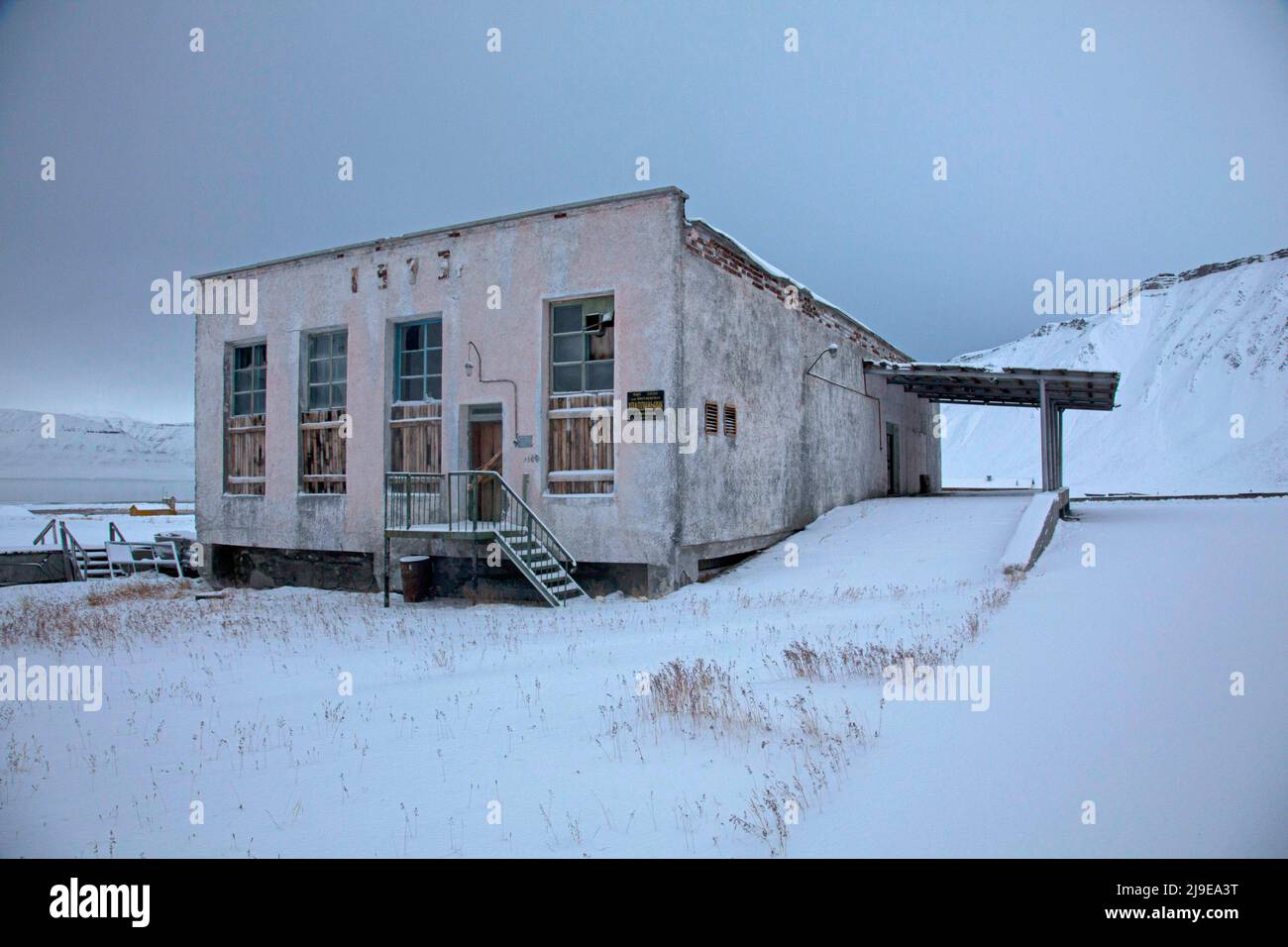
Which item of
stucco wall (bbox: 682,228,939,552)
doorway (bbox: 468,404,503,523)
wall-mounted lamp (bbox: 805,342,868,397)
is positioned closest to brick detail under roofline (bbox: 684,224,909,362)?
stucco wall (bbox: 682,228,939,552)

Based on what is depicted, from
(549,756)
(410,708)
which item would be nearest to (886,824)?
(549,756)

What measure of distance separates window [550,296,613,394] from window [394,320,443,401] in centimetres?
267

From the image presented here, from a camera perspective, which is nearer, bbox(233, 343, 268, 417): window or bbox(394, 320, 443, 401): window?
bbox(394, 320, 443, 401): window

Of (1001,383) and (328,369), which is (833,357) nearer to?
(1001,383)

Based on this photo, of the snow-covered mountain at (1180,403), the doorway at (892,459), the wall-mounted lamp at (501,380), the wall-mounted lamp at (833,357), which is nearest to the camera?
the wall-mounted lamp at (501,380)

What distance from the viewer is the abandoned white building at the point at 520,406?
1224 centimetres

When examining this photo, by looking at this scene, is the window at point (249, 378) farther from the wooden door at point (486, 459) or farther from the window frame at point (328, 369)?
the wooden door at point (486, 459)

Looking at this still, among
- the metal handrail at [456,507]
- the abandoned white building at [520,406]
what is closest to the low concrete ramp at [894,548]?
the abandoned white building at [520,406]

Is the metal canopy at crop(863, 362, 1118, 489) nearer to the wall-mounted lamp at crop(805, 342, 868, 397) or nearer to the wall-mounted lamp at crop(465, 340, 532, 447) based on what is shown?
the wall-mounted lamp at crop(805, 342, 868, 397)

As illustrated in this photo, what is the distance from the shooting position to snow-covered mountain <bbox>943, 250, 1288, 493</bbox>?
5043 centimetres

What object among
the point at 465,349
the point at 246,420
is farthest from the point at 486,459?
the point at 246,420

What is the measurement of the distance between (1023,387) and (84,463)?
147m

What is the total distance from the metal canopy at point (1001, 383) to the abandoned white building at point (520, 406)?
107 inches

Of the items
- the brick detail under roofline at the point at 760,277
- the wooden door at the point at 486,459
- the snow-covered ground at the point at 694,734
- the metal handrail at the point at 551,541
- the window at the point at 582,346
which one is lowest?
the snow-covered ground at the point at 694,734
